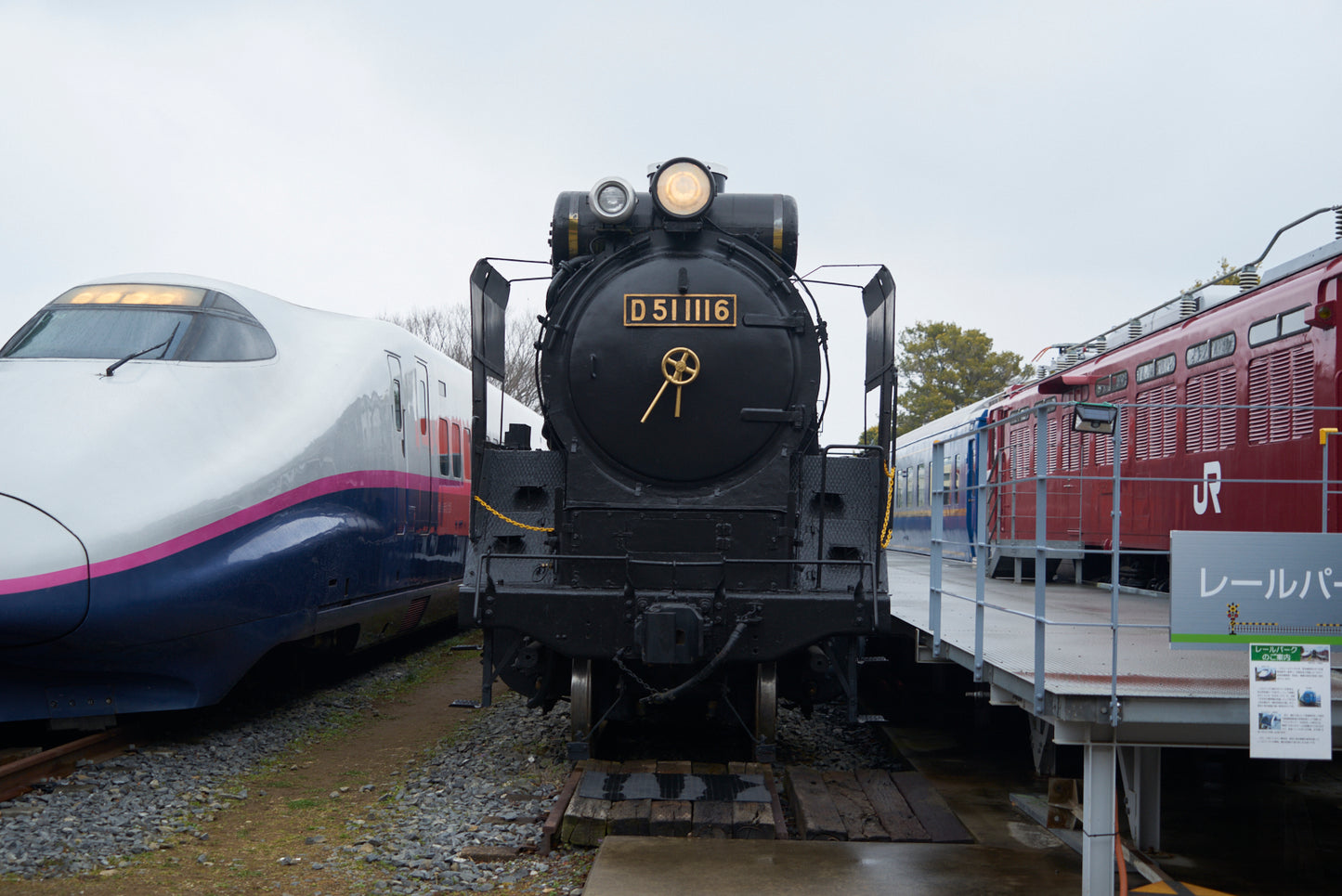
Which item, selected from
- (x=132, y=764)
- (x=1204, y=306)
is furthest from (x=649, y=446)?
(x=1204, y=306)

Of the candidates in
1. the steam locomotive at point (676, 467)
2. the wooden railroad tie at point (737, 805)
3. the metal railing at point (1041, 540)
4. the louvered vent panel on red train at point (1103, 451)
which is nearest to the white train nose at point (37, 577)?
the steam locomotive at point (676, 467)

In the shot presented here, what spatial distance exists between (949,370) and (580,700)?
42.4 m

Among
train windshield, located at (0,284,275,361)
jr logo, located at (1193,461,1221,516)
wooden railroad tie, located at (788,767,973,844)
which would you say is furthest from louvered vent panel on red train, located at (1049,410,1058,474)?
train windshield, located at (0,284,275,361)

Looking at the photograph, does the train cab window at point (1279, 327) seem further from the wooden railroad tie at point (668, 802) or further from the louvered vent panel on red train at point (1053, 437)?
the wooden railroad tie at point (668, 802)

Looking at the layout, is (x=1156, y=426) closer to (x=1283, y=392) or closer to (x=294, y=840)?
(x=1283, y=392)

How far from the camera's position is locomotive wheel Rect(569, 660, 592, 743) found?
6.50 meters

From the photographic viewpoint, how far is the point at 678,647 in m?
6.08

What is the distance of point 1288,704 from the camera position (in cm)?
412

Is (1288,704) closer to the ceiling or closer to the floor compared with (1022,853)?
closer to the ceiling

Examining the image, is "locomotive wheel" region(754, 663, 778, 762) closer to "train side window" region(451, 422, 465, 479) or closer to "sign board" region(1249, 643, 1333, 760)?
"sign board" region(1249, 643, 1333, 760)

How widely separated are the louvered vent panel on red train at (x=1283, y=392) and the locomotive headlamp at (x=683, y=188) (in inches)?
173

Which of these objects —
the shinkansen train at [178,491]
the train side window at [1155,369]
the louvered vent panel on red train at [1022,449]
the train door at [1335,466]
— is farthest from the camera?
the louvered vent panel on red train at [1022,449]

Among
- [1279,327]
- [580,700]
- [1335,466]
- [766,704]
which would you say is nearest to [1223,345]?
[1279,327]

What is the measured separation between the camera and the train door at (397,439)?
988 cm
